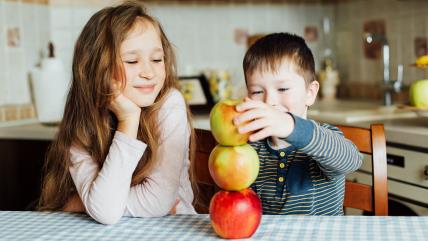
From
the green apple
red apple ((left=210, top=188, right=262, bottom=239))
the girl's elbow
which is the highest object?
the green apple

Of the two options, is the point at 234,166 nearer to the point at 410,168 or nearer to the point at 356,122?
the point at 410,168

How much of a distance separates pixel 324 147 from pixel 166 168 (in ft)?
1.17

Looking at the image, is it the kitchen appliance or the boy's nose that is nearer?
the boy's nose

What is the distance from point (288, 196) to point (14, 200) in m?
1.30

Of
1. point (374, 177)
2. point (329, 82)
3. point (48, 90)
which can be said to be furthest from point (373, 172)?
point (329, 82)

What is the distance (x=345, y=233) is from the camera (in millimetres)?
943

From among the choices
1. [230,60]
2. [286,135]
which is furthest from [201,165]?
[230,60]

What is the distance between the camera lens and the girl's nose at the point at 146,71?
4.12 feet

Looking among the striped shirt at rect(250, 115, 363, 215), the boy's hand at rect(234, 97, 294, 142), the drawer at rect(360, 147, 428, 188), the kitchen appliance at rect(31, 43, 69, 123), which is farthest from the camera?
the kitchen appliance at rect(31, 43, 69, 123)

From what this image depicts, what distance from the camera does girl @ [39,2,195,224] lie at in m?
1.16

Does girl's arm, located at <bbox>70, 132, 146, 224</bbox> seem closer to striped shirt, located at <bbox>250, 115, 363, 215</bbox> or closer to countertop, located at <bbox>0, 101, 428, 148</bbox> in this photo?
striped shirt, located at <bbox>250, 115, 363, 215</bbox>

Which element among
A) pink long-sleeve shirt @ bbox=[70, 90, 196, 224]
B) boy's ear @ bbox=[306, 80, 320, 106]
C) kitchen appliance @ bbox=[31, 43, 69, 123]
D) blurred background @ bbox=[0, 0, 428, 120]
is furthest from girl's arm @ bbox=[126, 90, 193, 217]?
blurred background @ bbox=[0, 0, 428, 120]

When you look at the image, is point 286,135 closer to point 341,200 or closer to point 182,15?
point 341,200

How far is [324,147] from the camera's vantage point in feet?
3.35
